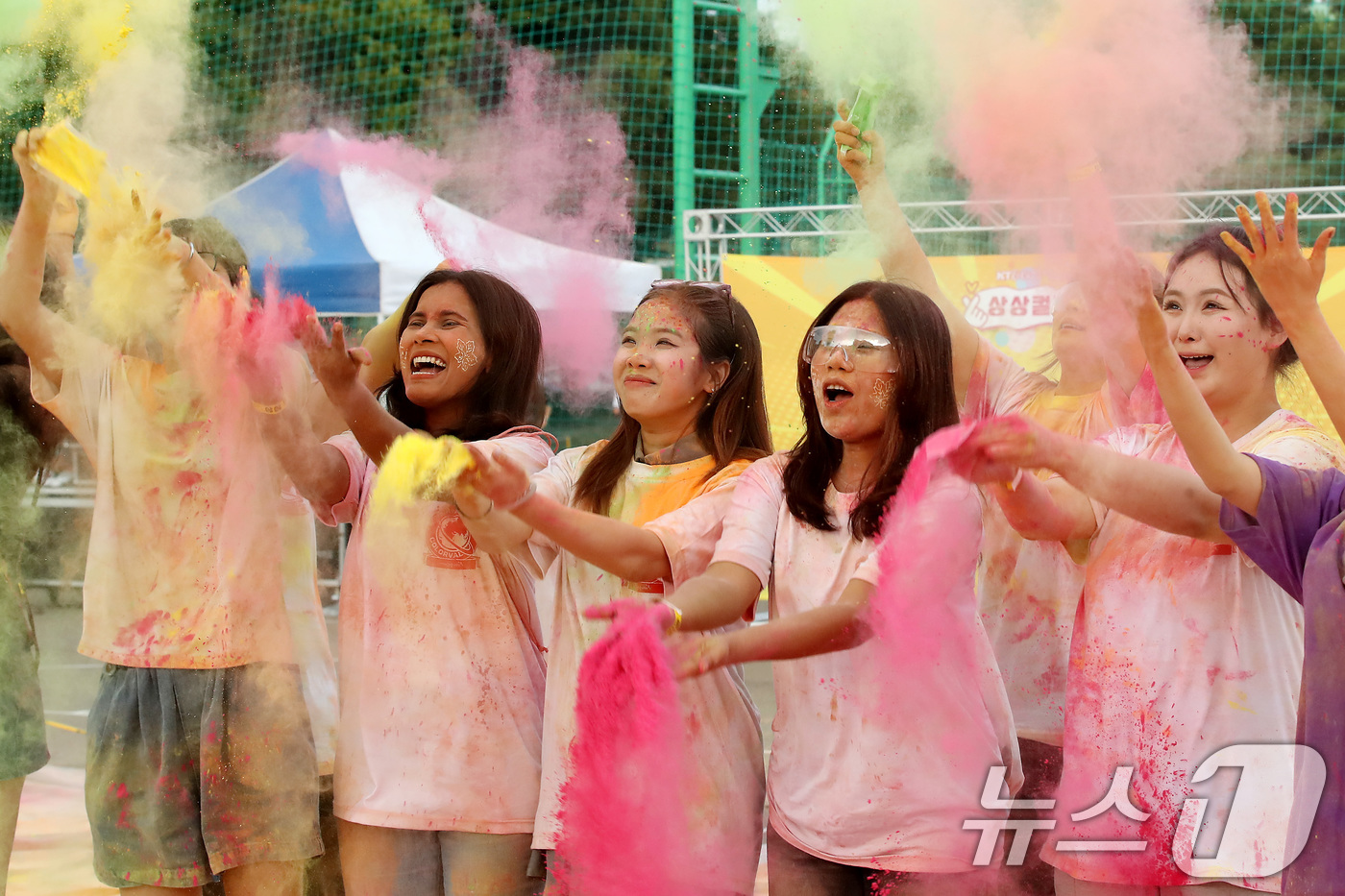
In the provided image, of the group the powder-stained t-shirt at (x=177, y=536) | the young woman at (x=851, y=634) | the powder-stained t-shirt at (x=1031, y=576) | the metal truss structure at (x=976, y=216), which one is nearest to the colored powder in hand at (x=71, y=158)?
the powder-stained t-shirt at (x=177, y=536)

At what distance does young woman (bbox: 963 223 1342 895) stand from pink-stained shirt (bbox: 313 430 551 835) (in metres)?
0.86

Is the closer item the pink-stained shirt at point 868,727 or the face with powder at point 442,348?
the pink-stained shirt at point 868,727

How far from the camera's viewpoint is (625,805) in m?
1.76

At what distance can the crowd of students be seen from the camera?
1.65 metres

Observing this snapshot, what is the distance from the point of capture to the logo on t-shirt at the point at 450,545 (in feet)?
6.70

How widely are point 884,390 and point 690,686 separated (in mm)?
551

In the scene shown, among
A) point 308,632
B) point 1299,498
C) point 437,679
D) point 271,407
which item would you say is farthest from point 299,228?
point 1299,498

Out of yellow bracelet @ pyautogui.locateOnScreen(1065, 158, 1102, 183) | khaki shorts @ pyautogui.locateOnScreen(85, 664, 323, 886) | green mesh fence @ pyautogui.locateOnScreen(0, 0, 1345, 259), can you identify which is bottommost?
khaki shorts @ pyautogui.locateOnScreen(85, 664, 323, 886)

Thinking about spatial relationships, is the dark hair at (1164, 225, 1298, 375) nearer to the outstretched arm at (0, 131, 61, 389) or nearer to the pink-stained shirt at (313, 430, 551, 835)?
the pink-stained shirt at (313, 430, 551, 835)

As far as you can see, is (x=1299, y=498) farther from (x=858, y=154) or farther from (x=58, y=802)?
(x=58, y=802)

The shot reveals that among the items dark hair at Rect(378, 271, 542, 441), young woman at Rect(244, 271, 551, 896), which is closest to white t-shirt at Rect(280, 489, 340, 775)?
young woman at Rect(244, 271, 551, 896)

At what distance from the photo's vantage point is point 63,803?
346cm

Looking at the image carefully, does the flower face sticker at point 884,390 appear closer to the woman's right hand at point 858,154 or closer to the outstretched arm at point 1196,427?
the outstretched arm at point 1196,427

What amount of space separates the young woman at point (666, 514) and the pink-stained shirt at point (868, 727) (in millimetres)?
86
